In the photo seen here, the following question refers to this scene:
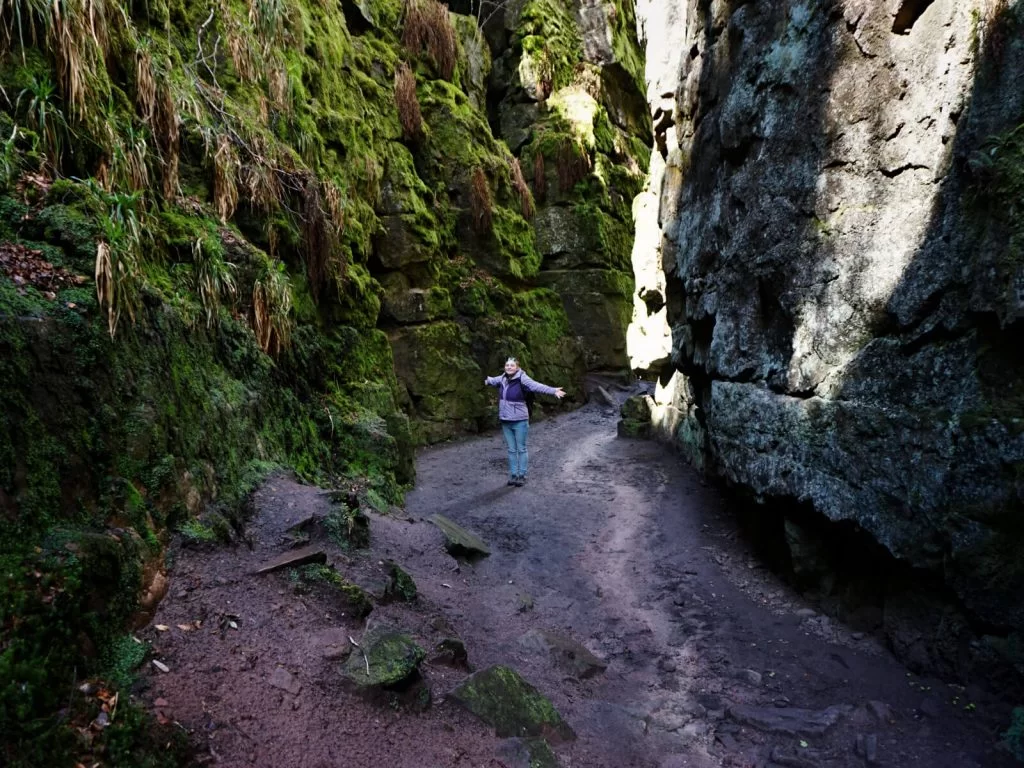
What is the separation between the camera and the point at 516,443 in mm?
9312

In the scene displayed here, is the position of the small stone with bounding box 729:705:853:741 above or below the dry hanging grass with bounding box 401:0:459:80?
below

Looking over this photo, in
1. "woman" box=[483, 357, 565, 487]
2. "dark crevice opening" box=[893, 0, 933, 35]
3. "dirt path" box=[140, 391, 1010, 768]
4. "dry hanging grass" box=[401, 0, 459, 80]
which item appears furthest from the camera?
"dry hanging grass" box=[401, 0, 459, 80]

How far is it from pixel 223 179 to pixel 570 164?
14051mm

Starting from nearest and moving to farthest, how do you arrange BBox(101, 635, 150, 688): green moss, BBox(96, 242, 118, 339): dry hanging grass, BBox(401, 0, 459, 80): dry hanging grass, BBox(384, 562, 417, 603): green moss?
BBox(101, 635, 150, 688): green moss
BBox(96, 242, 118, 339): dry hanging grass
BBox(384, 562, 417, 603): green moss
BBox(401, 0, 459, 80): dry hanging grass

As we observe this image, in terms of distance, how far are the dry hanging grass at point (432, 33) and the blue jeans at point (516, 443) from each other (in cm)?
1098

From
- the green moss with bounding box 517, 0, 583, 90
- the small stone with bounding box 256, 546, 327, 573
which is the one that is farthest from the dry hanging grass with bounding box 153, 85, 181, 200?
the green moss with bounding box 517, 0, 583, 90

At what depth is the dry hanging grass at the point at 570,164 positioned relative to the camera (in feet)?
60.8

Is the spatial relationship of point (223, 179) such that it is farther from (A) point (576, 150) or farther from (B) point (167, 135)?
(A) point (576, 150)

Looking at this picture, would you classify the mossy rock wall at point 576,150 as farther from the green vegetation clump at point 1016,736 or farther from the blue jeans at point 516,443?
the green vegetation clump at point 1016,736

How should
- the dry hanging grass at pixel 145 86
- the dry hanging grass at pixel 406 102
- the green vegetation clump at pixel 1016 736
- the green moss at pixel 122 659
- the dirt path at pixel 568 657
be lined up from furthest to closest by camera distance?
1. the dry hanging grass at pixel 406 102
2. the dry hanging grass at pixel 145 86
3. the green vegetation clump at pixel 1016 736
4. the dirt path at pixel 568 657
5. the green moss at pixel 122 659

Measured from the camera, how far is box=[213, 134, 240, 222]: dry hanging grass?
257 inches

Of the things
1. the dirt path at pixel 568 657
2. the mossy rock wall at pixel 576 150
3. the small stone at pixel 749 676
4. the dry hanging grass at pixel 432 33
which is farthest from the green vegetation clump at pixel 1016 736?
the dry hanging grass at pixel 432 33

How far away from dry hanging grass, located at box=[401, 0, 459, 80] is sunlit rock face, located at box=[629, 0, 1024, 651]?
29.5ft

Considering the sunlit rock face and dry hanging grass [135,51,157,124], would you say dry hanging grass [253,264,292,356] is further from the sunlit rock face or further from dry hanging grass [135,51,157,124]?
the sunlit rock face
